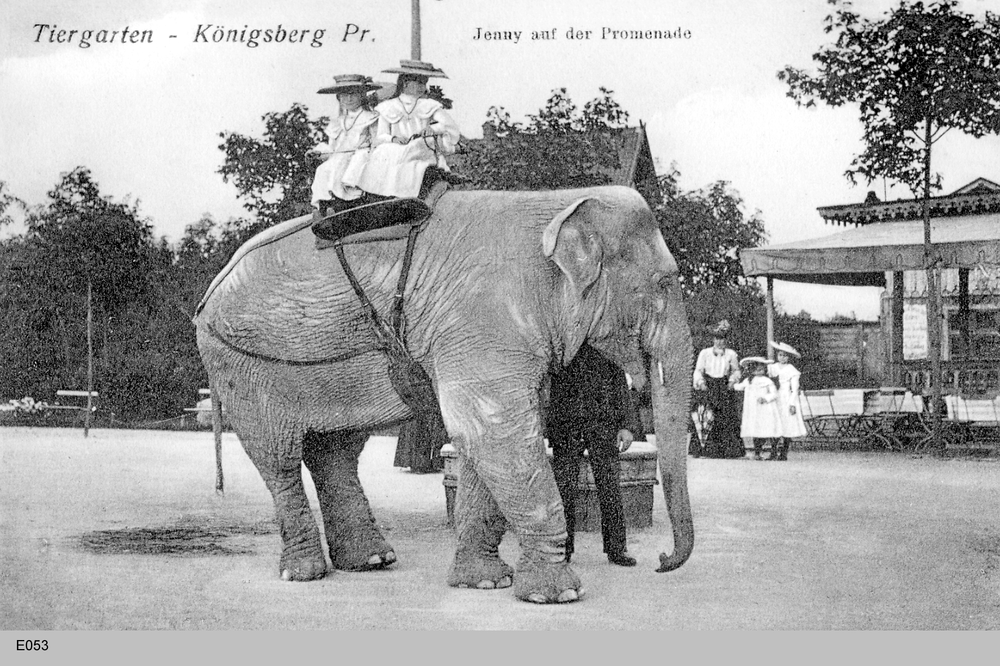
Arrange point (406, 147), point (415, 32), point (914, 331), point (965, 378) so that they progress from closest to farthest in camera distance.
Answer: point (406, 147)
point (415, 32)
point (965, 378)
point (914, 331)

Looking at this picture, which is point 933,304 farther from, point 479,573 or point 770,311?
point 479,573

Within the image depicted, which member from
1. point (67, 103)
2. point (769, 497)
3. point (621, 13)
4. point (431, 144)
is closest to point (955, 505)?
point (769, 497)

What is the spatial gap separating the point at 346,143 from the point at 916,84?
19.7ft

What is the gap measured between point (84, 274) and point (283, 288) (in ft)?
21.6

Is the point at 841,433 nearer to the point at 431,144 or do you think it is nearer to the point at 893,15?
the point at 893,15

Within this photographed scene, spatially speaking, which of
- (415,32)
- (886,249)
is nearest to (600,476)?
(415,32)

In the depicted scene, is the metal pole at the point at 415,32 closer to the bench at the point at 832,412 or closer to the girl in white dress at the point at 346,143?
the girl in white dress at the point at 346,143

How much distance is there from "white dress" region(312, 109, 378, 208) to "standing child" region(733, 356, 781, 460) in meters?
7.49

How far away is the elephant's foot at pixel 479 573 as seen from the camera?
5523 mm

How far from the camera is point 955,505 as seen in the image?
8.16 m

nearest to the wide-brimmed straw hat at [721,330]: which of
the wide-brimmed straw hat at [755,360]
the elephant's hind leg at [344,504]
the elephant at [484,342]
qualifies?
the wide-brimmed straw hat at [755,360]

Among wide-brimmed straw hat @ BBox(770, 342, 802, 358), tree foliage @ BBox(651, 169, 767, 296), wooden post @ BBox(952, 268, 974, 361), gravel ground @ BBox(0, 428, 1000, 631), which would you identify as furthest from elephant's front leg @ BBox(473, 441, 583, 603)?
wooden post @ BBox(952, 268, 974, 361)

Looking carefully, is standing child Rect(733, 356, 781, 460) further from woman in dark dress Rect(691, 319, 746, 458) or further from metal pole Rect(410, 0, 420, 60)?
metal pole Rect(410, 0, 420, 60)

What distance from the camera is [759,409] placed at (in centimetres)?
1259
